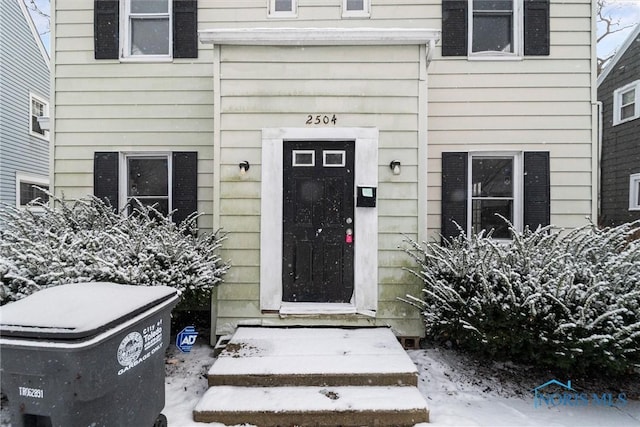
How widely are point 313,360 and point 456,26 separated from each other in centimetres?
499

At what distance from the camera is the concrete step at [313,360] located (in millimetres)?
3123

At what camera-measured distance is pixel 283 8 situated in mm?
5234

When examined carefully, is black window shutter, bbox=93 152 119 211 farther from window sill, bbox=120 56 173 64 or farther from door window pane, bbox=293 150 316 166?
door window pane, bbox=293 150 316 166

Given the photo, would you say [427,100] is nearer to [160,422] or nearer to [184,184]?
[184,184]

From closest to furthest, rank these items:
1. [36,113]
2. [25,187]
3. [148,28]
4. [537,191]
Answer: [537,191]
[148,28]
[25,187]
[36,113]

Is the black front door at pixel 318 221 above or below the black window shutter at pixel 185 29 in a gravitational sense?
below

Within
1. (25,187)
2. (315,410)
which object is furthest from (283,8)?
(25,187)

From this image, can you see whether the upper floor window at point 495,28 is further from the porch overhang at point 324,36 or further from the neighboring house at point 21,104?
the neighboring house at point 21,104

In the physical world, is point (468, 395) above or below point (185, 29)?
below

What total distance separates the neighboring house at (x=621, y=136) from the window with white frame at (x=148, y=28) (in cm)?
1159

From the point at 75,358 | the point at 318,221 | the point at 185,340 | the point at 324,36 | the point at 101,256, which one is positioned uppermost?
the point at 324,36

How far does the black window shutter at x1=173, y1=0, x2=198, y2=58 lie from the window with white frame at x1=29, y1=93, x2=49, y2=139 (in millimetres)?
7699

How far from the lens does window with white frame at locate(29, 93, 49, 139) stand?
10258 millimetres

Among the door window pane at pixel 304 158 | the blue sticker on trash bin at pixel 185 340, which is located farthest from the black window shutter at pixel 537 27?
the blue sticker on trash bin at pixel 185 340
